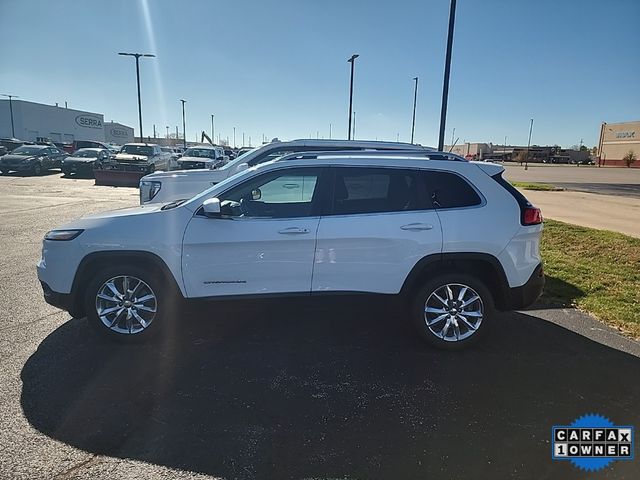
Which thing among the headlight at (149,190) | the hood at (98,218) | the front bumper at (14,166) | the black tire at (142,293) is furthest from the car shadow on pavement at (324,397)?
the front bumper at (14,166)

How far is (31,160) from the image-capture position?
2344 centimetres

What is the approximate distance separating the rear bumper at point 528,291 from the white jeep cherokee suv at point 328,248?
11 mm

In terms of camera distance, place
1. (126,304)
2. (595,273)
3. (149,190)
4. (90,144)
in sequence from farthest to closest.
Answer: (90,144) → (149,190) → (595,273) → (126,304)

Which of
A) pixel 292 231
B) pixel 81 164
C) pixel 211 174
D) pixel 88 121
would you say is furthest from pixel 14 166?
pixel 88 121

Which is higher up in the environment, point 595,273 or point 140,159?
point 140,159

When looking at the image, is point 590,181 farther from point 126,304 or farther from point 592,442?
point 126,304

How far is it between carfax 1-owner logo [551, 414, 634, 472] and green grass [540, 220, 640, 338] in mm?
2028

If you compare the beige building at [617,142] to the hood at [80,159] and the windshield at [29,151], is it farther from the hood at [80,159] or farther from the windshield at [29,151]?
the windshield at [29,151]

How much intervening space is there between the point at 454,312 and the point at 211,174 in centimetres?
526

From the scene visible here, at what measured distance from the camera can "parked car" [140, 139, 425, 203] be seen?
7477 millimetres

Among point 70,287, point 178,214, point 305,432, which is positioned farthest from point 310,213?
point 70,287

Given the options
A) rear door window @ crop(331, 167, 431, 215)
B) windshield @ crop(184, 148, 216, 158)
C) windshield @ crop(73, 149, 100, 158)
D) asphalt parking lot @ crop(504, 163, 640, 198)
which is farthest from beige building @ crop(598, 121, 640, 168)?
rear door window @ crop(331, 167, 431, 215)

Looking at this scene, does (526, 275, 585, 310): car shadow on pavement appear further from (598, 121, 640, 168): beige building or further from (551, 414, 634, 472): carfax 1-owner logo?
(598, 121, 640, 168): beige building

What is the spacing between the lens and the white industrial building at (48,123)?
6619cm
